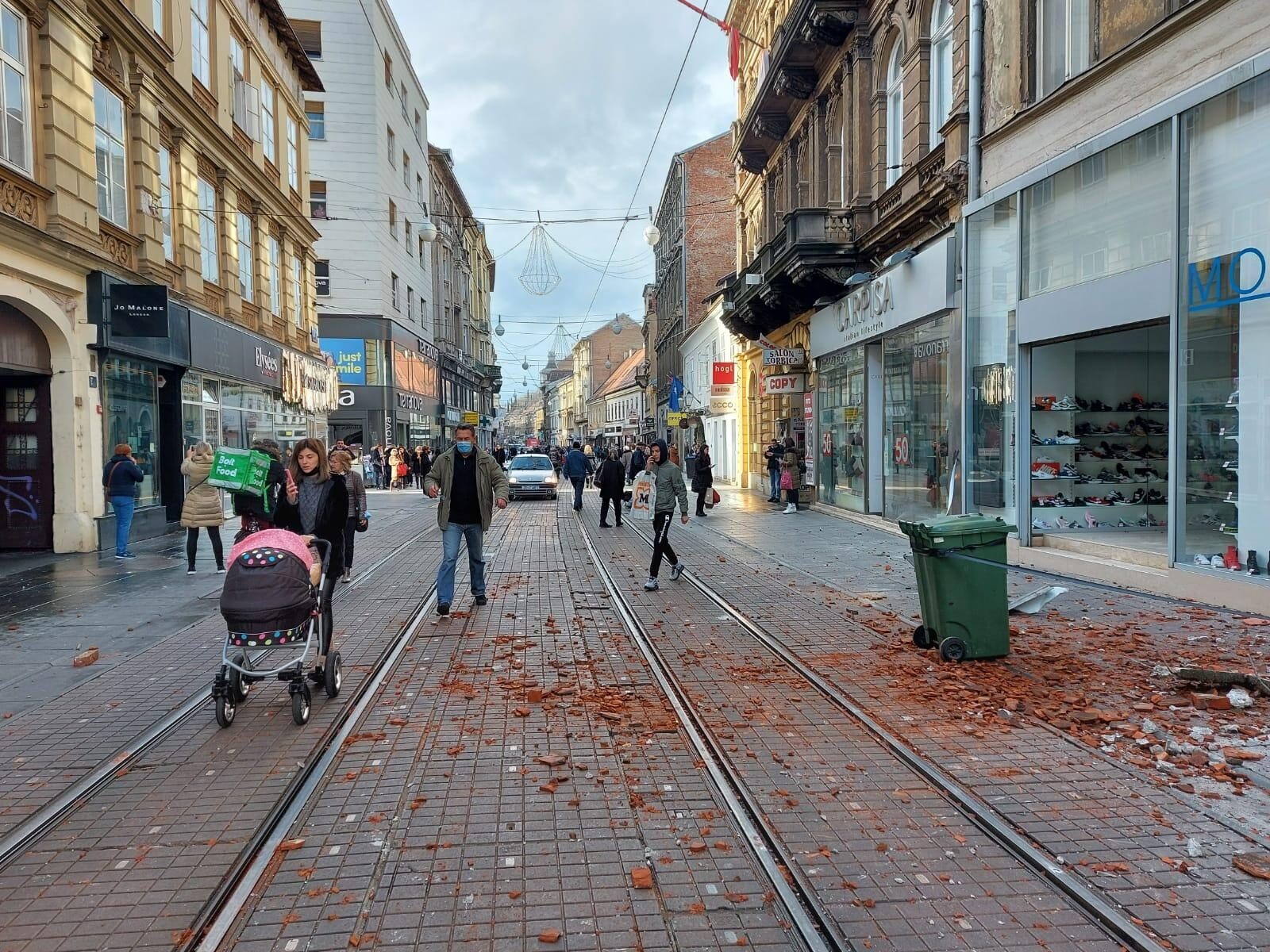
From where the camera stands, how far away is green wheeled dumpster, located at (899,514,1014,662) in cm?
701

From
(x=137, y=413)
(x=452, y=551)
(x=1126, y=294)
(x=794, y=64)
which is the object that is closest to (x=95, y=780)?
(x=452, y=551)

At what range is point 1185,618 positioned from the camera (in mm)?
8664

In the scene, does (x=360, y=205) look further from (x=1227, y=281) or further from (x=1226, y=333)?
(x=1226, y=333)

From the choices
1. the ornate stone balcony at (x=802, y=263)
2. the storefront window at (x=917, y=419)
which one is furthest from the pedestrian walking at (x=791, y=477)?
the storefront window at (x=917, y=419)

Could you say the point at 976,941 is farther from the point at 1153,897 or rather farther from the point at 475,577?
the point at 475,577

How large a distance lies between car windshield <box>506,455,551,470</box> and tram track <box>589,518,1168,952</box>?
21.4 m

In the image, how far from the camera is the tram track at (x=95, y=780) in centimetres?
398

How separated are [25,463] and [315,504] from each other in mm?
10489

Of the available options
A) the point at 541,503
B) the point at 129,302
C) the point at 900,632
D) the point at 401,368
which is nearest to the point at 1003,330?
the point at 900,632

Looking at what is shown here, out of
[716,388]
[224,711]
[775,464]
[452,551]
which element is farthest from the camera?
[716,388]

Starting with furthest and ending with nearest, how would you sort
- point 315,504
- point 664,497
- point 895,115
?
point 895,115, point 664,497, point 315,504

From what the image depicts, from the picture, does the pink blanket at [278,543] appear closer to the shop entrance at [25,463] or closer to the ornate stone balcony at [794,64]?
the shop entrance at [25,463]

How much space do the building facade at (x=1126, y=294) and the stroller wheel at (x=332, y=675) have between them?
8.27m

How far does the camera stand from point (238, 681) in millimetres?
5668
